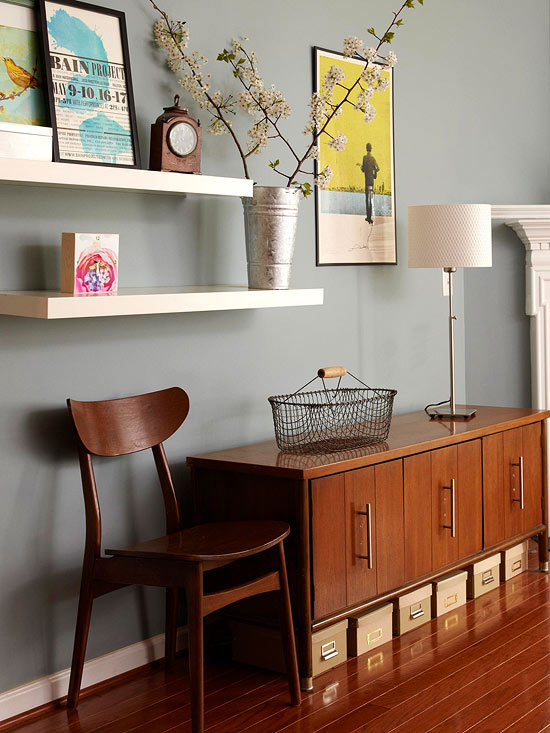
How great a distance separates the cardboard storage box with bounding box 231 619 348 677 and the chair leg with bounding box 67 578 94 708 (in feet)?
1.76

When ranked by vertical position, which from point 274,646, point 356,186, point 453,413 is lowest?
point 274,646

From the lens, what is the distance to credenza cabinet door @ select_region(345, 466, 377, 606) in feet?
9.76

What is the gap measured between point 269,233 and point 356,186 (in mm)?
836

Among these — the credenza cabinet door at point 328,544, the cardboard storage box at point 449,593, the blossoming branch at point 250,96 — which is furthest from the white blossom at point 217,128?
the cardboard storage box at point 449,593

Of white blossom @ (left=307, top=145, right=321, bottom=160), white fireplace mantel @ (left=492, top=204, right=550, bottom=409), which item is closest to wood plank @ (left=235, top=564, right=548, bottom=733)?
white fireplace mantel @ (left=492, top=204, right=550, bottom=409)

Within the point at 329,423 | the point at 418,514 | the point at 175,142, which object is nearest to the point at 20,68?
the point at 175,142

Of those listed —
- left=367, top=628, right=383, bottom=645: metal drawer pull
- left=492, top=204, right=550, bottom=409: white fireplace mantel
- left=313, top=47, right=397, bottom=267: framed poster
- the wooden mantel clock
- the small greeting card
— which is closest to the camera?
the small greeting card

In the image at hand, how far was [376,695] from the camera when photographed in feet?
9.06

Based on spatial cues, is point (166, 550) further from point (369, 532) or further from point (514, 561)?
point (514, 561)

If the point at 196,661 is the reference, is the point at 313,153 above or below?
above

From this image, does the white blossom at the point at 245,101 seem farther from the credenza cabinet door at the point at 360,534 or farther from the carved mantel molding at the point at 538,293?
the carved mantel molding at the point at 538,293

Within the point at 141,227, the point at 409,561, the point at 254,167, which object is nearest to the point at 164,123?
the point at 141,227

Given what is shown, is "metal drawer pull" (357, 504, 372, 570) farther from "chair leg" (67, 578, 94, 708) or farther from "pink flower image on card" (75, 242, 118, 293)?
"pink flower image on card" (75, 242, 118, 293)

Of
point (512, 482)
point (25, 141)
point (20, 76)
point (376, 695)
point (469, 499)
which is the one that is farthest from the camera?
point (512, 482)
